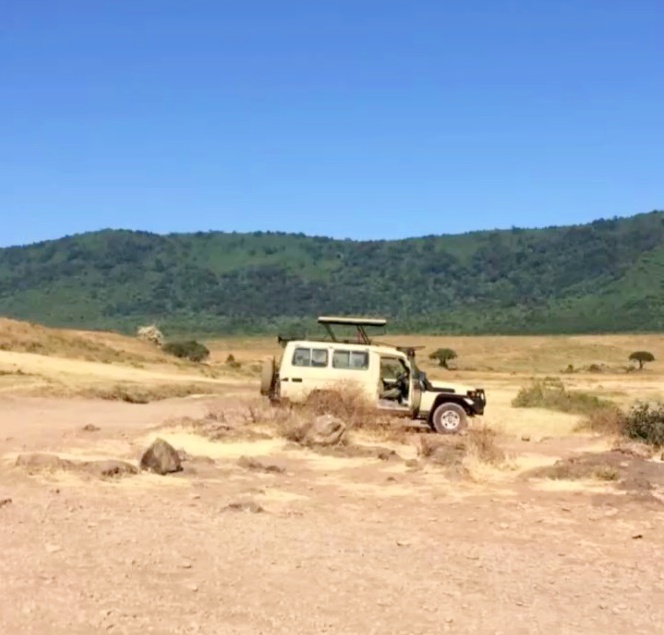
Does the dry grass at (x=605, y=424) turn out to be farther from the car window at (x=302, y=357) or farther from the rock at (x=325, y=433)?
the car window at (x=302, y=357)

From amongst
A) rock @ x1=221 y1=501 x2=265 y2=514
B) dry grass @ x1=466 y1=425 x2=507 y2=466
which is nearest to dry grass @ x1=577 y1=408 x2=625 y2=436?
dry grass @ x1=466 y1=425 x2=507 y2=466

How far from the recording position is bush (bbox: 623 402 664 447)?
18250 millimetres

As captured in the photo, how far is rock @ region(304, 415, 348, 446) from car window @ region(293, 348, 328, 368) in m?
3.39

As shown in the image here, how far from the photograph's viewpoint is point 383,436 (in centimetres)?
1906

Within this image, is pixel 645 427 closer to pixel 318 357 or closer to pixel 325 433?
pixel 325 433

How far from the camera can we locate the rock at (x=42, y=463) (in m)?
13.2

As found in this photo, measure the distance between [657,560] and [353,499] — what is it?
4.13 meters

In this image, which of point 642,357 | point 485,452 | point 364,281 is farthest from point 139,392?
point 364,281

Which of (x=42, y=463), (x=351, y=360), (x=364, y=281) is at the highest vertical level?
(x=364, y=281)

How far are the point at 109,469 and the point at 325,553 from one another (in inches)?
192

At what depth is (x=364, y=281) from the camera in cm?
14212

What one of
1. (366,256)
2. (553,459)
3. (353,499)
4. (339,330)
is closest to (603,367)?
(339,330)

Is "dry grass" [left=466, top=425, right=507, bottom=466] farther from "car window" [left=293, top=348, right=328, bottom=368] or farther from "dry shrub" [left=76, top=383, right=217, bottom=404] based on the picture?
"dry shrub" [left=76, top=383, right=217, bottom=404]

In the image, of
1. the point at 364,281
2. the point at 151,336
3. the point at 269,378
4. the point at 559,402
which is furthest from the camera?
the point at 364,281
